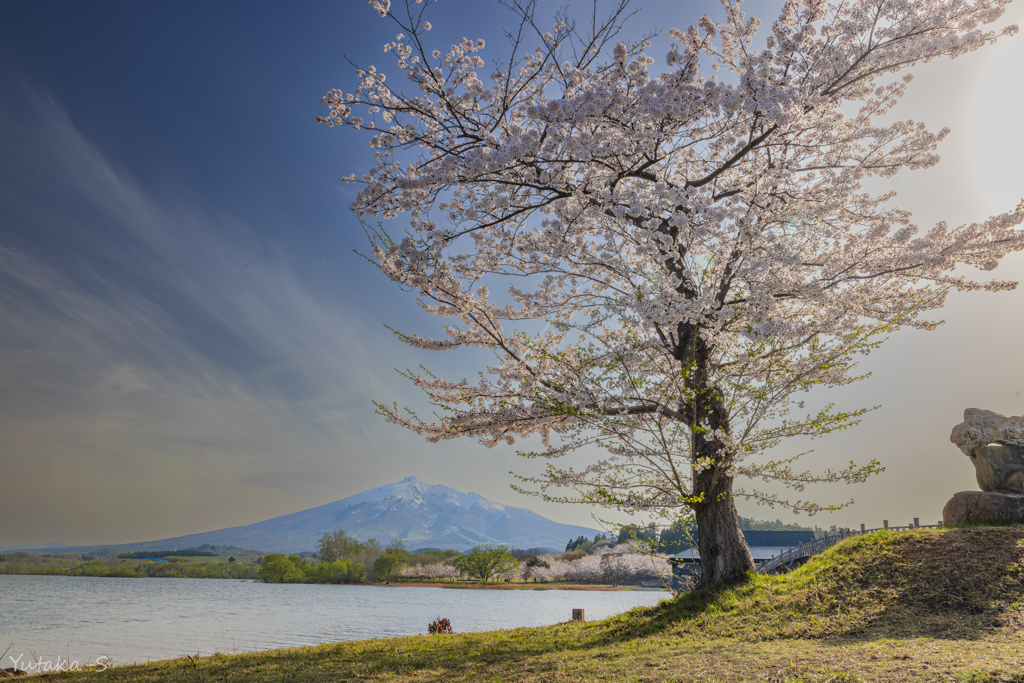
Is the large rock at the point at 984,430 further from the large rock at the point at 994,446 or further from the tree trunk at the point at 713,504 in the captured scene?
the tree trunk at the point at 713,504

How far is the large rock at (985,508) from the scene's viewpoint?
9359 millimetres

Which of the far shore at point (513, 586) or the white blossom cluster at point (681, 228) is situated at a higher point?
the white blossom cluster at point (681, 228)

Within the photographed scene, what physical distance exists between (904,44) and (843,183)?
241cm

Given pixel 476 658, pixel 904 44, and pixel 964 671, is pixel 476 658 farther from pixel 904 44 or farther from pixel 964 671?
pixel 904 44

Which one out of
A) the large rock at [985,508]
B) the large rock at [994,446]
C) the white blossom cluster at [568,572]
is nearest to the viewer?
the large rock at [985,508]

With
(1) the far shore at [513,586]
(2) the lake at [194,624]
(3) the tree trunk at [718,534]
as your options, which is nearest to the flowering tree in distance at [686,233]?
(3) the tree trunk at [718,534]

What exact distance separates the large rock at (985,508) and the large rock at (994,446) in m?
0.40

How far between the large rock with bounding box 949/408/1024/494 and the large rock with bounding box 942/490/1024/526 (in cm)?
40

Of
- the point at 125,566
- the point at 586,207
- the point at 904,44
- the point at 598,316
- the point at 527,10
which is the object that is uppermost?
the point at 527,10

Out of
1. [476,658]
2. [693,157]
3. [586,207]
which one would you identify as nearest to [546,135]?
[586,207]

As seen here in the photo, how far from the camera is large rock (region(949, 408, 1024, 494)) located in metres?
10.2

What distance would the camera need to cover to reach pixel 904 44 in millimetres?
6949

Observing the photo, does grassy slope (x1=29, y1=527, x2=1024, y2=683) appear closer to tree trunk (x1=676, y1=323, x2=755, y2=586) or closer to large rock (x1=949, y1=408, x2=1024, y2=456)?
tree trunk (x1=676, y1=323, x2=755, y2=586)

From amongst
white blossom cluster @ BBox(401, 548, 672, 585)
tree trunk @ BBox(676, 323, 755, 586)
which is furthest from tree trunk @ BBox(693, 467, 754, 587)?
white blossom cluster @ BBox(401, 548, 672, 585)
